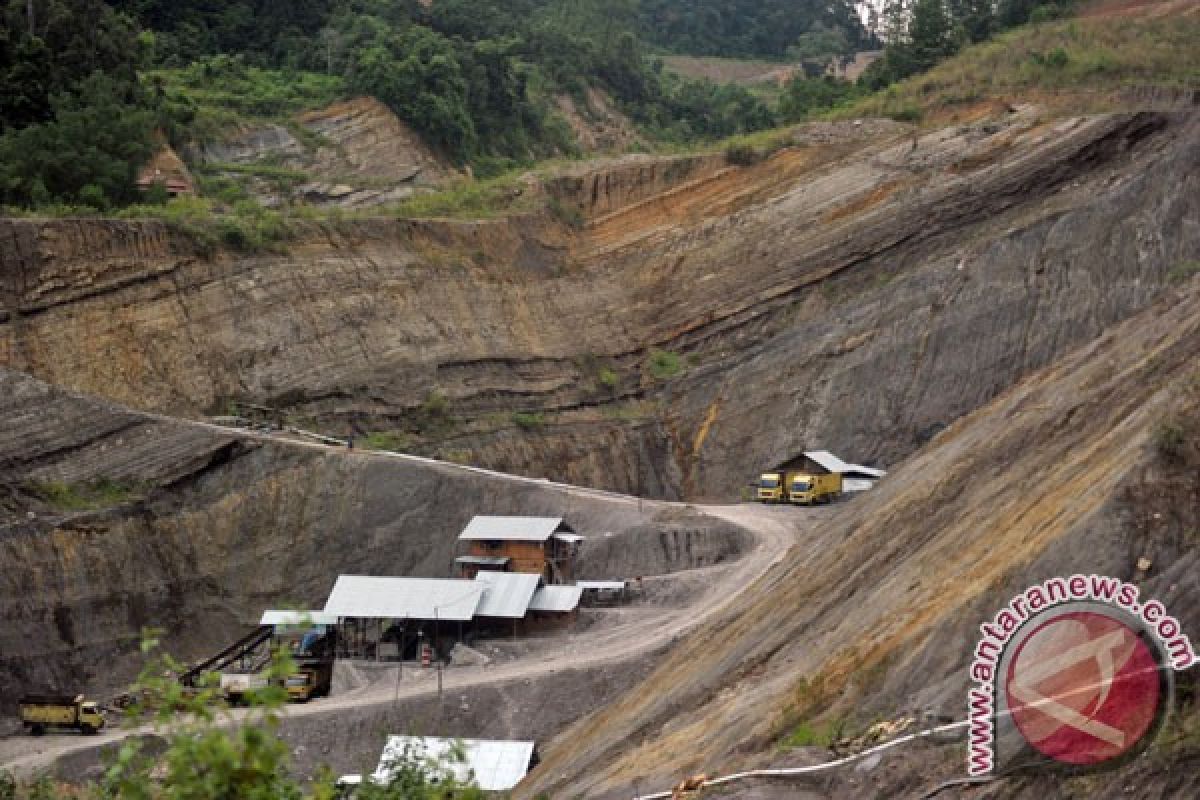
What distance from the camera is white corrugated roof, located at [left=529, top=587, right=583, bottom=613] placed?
3928cm

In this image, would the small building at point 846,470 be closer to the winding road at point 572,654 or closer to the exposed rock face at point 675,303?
the exposed rock face at point 675,303

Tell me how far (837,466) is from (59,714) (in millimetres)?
23103

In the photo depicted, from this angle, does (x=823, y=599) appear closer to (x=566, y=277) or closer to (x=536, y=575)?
(x=536, y=575)

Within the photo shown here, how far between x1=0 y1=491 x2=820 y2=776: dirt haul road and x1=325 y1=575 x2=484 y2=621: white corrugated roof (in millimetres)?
1598

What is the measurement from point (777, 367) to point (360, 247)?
13883 millimetres

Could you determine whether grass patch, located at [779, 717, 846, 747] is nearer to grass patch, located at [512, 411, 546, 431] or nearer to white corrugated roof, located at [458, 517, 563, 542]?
white corrugated roof, located at [458, 517, 563, 542]

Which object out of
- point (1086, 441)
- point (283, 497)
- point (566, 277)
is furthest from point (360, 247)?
point (1086, 441)

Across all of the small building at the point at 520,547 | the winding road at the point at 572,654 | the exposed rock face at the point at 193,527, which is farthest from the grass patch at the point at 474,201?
the winding road at the point at 572,654

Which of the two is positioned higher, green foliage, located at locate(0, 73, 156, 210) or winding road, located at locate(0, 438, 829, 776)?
green foliage, located at locate(0, 73, 156, 210)

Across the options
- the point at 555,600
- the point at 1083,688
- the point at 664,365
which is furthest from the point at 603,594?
the point at 1083,688

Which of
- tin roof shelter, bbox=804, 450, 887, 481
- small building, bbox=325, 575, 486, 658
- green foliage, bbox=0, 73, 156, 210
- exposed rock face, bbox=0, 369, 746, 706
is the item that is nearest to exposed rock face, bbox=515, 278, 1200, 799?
small building, bbox=325, 575, 486, 658

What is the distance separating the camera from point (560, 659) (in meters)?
36.2

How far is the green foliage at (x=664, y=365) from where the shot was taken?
186ft

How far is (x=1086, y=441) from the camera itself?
23.7m
